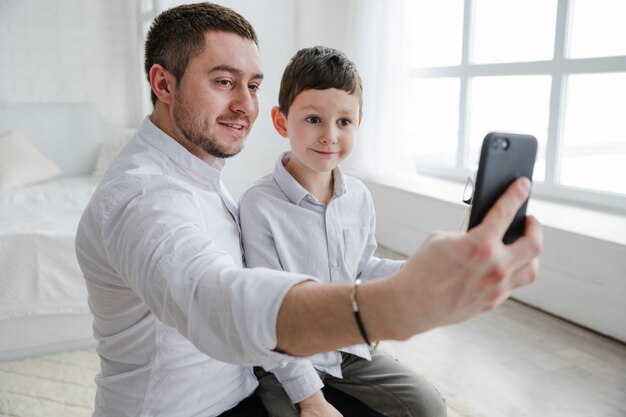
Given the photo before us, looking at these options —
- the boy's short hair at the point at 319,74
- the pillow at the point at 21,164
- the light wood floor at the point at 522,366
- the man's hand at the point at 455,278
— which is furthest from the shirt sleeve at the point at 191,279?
the pillow at the point at 21,164

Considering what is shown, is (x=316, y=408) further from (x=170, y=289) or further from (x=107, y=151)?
(x=107, y=151)

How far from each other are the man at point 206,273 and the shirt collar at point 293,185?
0.12 metres

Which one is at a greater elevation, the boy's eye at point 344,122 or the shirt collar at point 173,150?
the boy's eye at point 344,122

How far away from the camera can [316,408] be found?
3.50 feet

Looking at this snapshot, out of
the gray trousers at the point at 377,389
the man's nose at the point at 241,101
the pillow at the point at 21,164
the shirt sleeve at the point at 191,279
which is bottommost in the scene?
the gray trousers at the point at 377,389

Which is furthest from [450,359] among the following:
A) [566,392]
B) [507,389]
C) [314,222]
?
[314,222]

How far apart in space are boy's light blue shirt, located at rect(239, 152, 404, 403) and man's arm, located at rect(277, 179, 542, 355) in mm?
505

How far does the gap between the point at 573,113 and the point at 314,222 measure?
247 cm

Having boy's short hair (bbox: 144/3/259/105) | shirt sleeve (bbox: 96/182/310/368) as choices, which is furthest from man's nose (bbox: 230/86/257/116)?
shirt sleeve (bbox: 96/182/310/368)

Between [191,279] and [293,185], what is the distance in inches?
22.2

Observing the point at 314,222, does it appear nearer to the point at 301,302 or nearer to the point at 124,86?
the point at 301,302

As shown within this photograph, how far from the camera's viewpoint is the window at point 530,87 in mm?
2975

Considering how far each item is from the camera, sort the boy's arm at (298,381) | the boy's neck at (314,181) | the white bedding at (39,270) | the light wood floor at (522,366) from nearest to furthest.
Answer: the boy's arm at (298,381)
the boy's neck at (314,181)
the light wood floor at (522,366)
the white bedding at (39,270)

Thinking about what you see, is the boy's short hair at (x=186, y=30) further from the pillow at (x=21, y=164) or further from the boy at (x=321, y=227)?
the pillow at (x=21, y=164)
